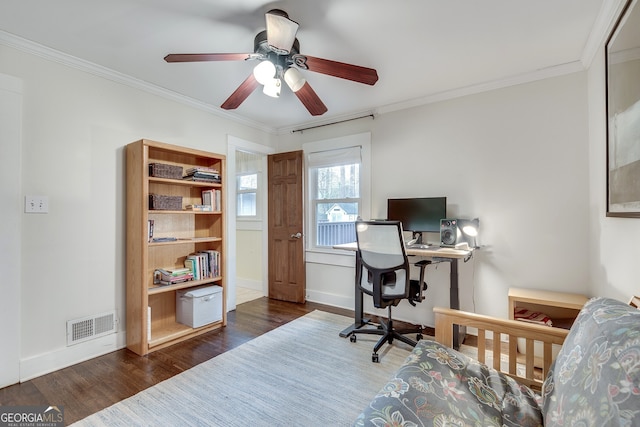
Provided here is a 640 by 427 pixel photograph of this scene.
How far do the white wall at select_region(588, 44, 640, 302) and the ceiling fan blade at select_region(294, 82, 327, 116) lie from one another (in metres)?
1.93

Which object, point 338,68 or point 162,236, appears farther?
point 162,236

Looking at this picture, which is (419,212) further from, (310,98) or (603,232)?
(310,98)

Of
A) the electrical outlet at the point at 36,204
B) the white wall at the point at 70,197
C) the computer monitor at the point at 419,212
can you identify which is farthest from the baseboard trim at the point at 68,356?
the computer monitor at the point at 419,212

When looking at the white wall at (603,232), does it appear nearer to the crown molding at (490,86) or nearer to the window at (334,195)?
the crown molding at (490,86)

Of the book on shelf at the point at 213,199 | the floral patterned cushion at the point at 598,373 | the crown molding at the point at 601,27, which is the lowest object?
the floral patterned cushion at the point at 598,373

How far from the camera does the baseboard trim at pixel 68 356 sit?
202 cm

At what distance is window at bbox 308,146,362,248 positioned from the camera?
355cm

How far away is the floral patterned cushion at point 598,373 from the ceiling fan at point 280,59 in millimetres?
1567

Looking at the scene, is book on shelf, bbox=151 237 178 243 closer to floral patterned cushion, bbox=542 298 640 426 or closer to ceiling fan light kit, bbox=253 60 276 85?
ceiling fan light kit, bbox=253 60 276 85

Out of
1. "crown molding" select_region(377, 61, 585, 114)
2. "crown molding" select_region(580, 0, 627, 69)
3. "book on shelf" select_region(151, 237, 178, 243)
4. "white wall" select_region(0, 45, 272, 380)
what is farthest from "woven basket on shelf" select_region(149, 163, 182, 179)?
"crown molding" select_region(580, 0, 627, 69)

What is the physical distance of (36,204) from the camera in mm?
2072

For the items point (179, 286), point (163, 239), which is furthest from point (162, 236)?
point (179, 286)

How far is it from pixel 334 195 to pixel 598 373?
122 inches

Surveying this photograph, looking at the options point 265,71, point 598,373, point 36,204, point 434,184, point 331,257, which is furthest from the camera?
point 331,257
